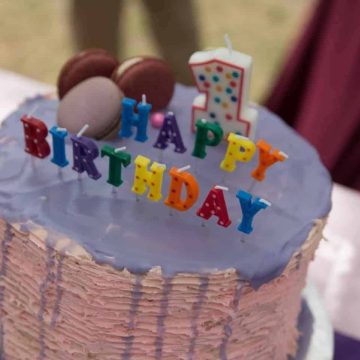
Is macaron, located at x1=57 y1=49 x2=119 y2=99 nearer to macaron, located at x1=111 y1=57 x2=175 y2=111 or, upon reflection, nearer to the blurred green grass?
macaron, located at x1=111 y1=57 x2=175 y2=111

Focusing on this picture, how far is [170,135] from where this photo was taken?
1168mm

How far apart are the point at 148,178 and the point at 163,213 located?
0.23 feet

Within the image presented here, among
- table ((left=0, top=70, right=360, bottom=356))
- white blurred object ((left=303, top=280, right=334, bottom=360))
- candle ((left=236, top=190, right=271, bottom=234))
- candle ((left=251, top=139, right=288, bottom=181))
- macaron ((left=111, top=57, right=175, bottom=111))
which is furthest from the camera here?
table ((left=0, top=70, right=360, bottom=356))

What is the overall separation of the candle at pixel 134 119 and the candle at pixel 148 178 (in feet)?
0.38

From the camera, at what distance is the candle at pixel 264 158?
1140 millimetres

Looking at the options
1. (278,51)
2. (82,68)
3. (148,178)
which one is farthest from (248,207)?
(278,51)

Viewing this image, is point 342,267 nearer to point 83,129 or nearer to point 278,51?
point 83,129

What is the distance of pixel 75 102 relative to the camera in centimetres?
121

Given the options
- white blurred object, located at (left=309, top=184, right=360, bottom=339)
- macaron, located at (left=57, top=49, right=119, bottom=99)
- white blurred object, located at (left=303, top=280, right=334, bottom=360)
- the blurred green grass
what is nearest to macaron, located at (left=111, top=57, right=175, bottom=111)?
macaron, located at (left=57, top=49, right=119, bottom=99)

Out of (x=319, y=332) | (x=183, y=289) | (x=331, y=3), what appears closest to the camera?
(x=183, y=289)

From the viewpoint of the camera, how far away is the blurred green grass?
3.15 meters

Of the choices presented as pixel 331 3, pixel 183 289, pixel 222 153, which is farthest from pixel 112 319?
pixel 331 3

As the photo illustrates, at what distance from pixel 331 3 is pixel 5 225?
133cm

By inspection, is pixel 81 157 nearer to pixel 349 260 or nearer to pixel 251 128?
pixel 251 128
